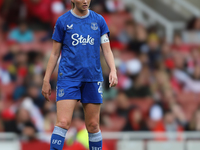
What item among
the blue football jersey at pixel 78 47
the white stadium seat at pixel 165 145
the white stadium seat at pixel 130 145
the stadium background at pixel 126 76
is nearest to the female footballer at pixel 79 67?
the blue football jersey at pixel 78 47

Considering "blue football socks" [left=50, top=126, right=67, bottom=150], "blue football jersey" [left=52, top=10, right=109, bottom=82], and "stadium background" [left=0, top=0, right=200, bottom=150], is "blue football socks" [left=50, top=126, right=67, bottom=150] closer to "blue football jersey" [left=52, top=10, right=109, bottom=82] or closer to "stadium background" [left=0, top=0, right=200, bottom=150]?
"blue football jersey" [left=52, top=10, right=109, bottom=82]

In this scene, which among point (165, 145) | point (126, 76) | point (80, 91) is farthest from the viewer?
point (126, 76)

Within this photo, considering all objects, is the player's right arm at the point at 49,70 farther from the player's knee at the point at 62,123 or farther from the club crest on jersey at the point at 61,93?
the player's knee at the point at 62,123

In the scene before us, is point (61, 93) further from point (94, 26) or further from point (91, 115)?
point (94, 26)

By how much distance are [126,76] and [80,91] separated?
21.7 ft

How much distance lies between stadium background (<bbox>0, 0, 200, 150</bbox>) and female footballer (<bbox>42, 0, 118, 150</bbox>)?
6.83ft

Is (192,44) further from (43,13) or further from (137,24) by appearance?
(43,13)

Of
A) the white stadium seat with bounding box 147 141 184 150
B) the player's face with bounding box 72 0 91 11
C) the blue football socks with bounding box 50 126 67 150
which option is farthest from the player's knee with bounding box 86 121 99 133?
the white stadium seat with bounding box 147 141 184 150

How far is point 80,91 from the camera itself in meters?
5.38

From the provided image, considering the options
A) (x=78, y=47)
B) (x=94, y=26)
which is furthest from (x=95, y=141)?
(x=94, y=26)

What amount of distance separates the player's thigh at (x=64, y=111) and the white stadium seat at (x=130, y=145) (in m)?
3.68

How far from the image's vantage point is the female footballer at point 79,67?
5246 millimetres

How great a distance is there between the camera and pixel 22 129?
9.69 meters

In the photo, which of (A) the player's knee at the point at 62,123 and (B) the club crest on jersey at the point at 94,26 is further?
(B) the club crest on jersey at the point at 94,26
